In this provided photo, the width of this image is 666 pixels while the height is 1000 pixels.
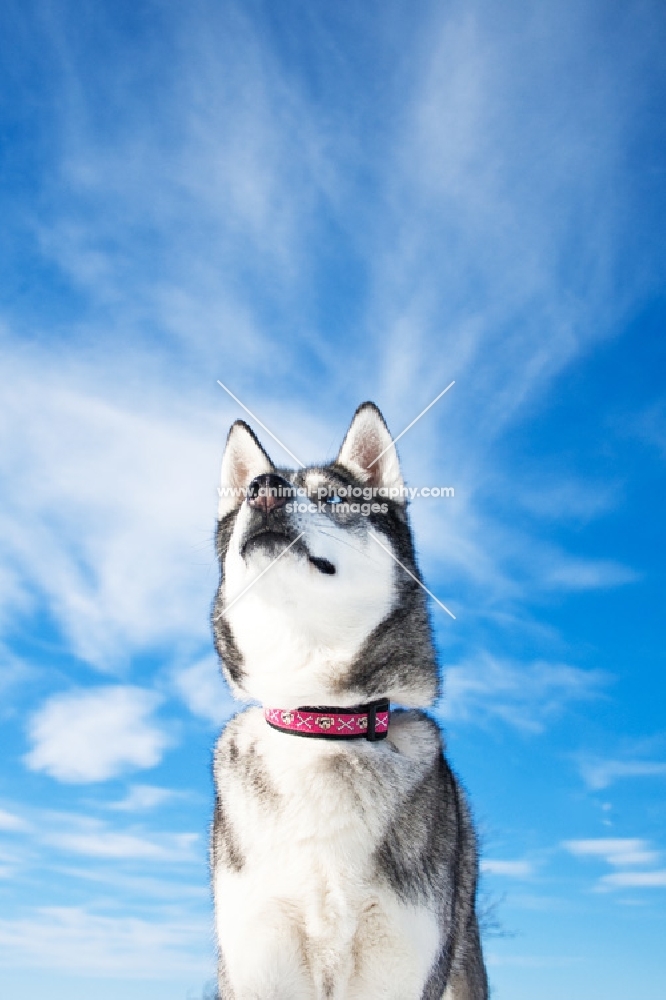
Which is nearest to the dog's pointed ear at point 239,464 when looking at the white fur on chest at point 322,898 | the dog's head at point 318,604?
the dog's head at point 318,604

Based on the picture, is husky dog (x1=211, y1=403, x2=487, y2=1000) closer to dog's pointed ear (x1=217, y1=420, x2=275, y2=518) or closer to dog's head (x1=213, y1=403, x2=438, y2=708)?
dog's head (x1=213, y1=403, x2=438, y2=708)

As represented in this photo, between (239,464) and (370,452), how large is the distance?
4.00ft

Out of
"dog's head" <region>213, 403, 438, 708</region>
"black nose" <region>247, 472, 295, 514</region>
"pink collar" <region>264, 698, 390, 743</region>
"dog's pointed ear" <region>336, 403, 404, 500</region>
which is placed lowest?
"pink collar" <region>264, 698, 390, 743</region>

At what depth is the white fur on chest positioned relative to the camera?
6398mm

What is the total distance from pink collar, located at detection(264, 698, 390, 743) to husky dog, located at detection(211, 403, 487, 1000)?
11 millimetres

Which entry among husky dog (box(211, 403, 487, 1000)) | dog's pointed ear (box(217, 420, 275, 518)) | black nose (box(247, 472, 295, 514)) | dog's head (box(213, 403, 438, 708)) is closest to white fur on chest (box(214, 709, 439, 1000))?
husky dog (box(211, 403, 487, 1000))

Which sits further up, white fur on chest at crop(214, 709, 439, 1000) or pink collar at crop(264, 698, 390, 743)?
pink collar at crop(264, 698, 390, 743)

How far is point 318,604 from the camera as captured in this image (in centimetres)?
652

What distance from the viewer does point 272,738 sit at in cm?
704

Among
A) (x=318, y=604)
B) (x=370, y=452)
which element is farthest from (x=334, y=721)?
(x=370, y=452)

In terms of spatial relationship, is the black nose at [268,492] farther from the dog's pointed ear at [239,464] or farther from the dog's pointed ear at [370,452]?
the dog's pointed ear at [370,452]

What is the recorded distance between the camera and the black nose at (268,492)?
6676 mm

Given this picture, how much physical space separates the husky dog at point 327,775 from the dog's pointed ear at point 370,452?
2.30ft

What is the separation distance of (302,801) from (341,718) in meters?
0.68
